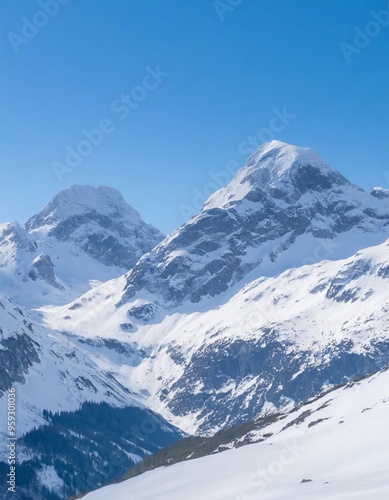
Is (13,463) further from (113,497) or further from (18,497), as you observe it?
(113,497)

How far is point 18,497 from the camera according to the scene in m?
185

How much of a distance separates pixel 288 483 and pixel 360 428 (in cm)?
1379

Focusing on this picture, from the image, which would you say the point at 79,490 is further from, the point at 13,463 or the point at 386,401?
the point at 386,401

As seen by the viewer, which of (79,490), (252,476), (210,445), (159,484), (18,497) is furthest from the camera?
(79,490)

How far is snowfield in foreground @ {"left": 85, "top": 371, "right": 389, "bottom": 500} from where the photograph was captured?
181 feet

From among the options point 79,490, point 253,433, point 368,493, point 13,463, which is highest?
point 368,493

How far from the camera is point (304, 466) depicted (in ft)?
215

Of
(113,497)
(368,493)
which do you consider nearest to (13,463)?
(113,497)

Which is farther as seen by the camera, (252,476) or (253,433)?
(253,433)

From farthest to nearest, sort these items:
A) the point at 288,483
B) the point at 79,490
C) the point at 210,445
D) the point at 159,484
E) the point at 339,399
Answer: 1. the point at 79,490
2. the point at 210,445
3. the point at 339,399
4. the point at 159,484
5. the point at 288,483

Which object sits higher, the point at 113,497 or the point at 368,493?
the point at 368,493

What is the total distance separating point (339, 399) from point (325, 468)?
39.0m

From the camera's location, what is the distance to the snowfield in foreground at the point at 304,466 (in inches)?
2174

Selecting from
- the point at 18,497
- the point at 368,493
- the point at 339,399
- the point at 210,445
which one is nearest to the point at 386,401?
the point at 339,399
